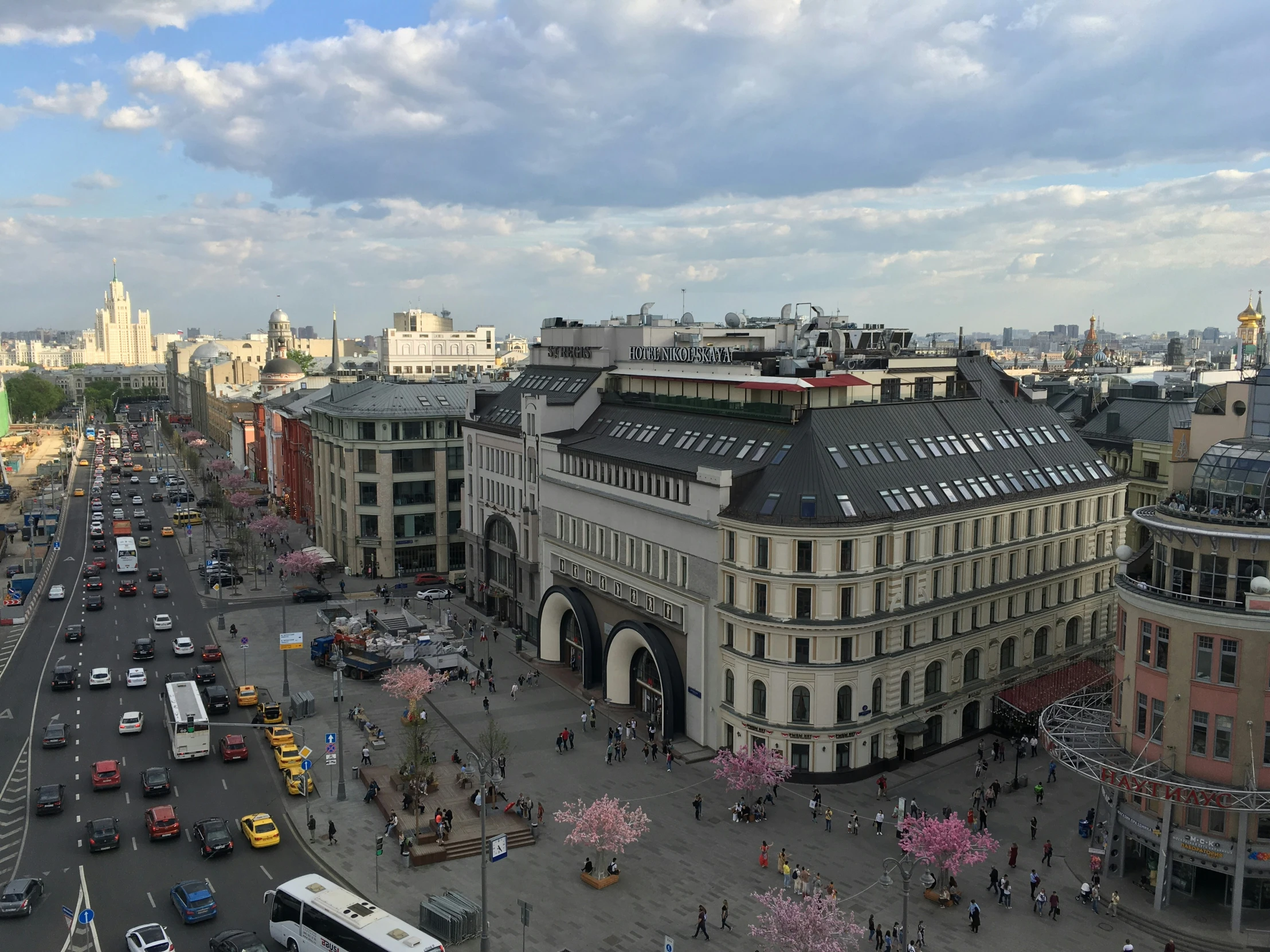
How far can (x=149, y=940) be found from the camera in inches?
1778

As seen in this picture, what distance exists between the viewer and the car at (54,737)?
71250 millimetres

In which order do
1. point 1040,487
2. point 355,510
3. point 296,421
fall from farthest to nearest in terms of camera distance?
point 296,421, point 355,510, point 1040,487

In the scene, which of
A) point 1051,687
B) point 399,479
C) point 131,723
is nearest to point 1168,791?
point 1051,687

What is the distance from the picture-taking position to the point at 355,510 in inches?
5002

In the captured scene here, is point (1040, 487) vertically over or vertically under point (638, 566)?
over

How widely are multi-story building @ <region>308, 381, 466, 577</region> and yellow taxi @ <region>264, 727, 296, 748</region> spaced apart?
54309 mm

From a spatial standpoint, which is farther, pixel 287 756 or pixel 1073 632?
pixel 1073 632

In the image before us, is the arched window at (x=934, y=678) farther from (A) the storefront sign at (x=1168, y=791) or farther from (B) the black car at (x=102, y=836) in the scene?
(B) the black car at (x=102, y=836)

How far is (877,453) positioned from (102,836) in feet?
173

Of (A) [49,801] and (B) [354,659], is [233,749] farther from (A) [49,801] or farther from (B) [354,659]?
(B) [354,659]

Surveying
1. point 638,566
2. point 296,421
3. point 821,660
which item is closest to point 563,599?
point 638,566

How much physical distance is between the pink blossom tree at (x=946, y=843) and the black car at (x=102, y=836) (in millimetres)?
42150

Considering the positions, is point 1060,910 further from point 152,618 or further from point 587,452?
point 152,618

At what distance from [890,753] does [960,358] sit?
34753mm
